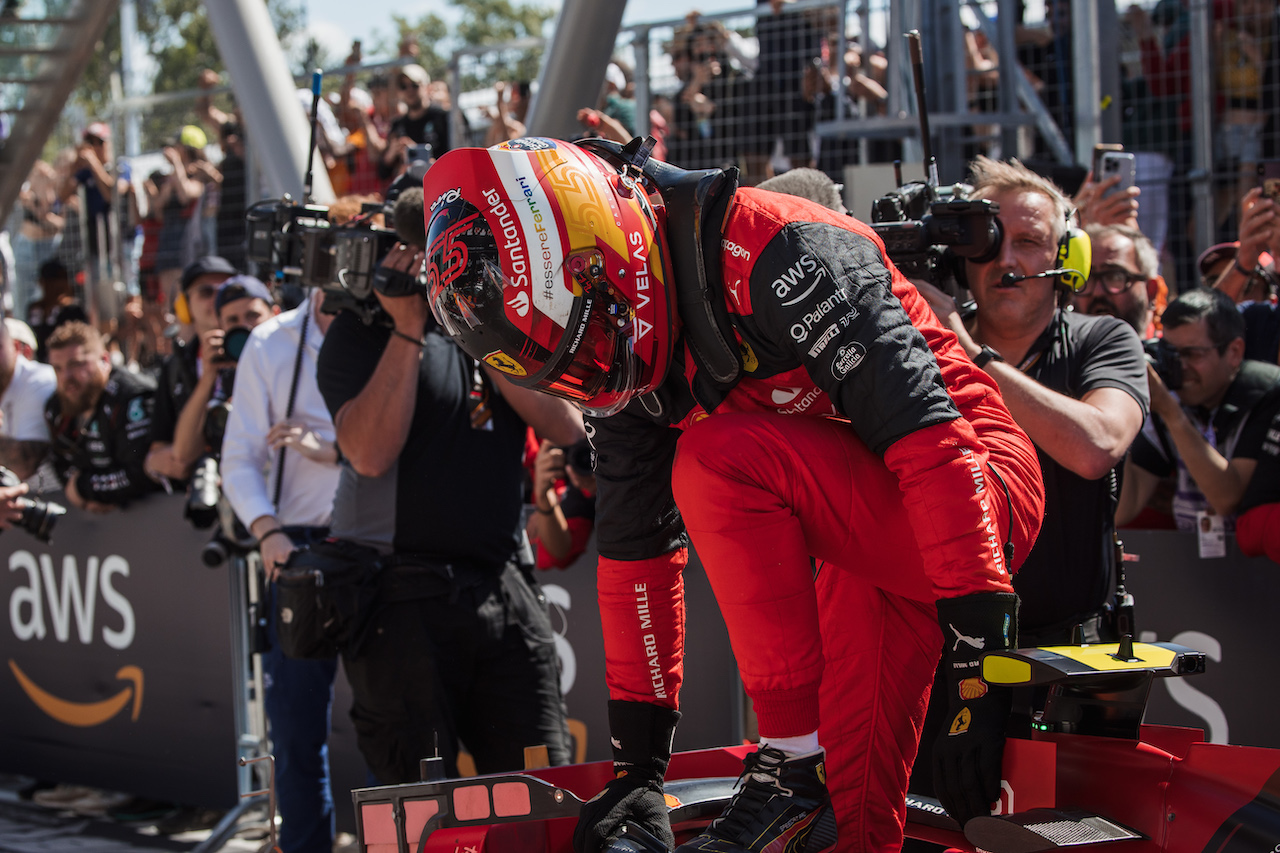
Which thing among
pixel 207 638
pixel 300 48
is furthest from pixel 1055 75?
pixel 300 48

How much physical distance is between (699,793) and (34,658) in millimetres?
4730

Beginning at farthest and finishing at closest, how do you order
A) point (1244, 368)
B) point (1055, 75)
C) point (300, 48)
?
point (300, 48)
point (1055, 75)
point (1244, 368)

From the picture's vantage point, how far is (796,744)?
2.07 metres

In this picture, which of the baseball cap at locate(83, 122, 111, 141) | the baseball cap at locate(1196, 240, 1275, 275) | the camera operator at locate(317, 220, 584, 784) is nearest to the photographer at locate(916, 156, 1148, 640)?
the camera operator at locate(317, 220, 584, 784)

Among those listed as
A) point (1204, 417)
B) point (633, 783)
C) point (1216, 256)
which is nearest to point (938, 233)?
point (633, 783)

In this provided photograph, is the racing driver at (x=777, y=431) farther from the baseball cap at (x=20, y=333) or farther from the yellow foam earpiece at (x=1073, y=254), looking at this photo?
the baseball cap at (x=20, y=333)

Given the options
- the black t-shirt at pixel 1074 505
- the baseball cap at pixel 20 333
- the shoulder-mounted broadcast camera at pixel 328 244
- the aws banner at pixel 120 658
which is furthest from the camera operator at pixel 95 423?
the black t-shirt at pixel 1074 505

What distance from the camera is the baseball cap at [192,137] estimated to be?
373 inches

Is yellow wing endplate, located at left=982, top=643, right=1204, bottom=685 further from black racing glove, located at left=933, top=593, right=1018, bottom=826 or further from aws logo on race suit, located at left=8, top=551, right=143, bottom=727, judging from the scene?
aws logo on race suit, located at left=8, top=551, right=143, bottom=727

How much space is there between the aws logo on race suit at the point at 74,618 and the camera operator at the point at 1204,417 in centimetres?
437

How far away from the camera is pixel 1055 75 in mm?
6754

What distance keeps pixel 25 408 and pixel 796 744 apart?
549 centimetres

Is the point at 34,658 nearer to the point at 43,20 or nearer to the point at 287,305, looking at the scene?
the point at 287,305

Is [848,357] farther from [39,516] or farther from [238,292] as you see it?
[39,516]
